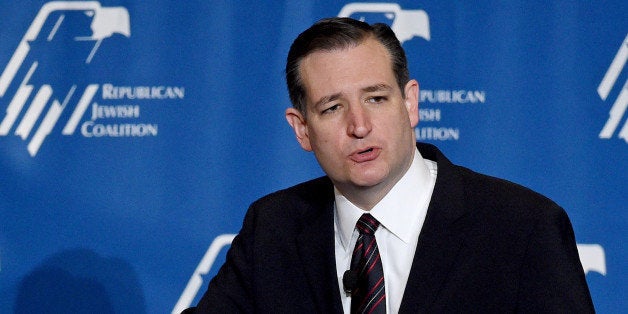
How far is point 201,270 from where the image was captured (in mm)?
3357

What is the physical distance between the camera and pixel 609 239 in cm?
329

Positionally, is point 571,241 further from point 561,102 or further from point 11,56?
point 11,56

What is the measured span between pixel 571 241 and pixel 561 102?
1394mm

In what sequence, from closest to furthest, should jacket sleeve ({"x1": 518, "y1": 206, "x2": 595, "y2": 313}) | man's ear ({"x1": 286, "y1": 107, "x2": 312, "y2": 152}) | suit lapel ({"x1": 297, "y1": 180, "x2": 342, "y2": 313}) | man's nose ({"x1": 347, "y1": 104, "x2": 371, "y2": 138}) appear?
jacket sleeve ({"x1": 518, "y1": 206, "x2": 595, "y2": 313})
man's nose ({"x1": 347, "y1": 104, "x2": 371, "y2": 138})
suit lapel ({"x1": 297, "y1": 180, "x2": 342, "y2": 313})
man's ear ({"x1": 286, "y1": 107, "x2": 312, "y2": 152})

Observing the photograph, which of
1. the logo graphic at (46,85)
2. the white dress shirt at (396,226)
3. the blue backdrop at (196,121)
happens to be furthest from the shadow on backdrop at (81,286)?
the white dress shirt at (396,226)

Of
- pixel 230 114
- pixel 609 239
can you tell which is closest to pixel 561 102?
pixel 609 239

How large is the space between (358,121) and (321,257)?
361 millimetres

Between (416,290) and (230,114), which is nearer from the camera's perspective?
(416,290)

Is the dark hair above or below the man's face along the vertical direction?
above

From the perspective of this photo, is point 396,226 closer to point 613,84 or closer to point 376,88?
point 376,88

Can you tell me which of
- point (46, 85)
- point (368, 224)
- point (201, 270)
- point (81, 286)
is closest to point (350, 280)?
point (368, 224)

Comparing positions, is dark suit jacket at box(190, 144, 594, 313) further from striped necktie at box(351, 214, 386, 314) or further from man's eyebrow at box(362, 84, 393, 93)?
man's eyebrow at box(362, 84, 393, 93)

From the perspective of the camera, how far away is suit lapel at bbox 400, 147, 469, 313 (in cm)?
198

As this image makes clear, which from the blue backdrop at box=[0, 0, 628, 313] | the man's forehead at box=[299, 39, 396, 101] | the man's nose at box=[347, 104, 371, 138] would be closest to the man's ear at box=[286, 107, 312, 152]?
the man's forehead at box=[299, 39, 396, 101]
